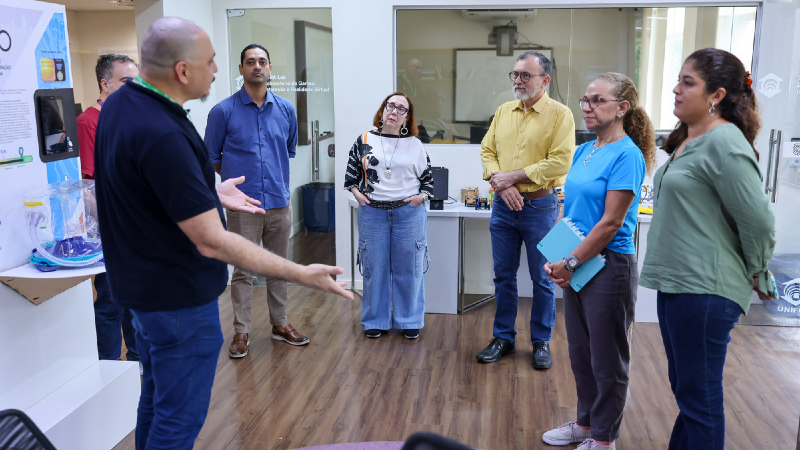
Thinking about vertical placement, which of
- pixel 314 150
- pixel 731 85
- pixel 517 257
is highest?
pixel 731 85

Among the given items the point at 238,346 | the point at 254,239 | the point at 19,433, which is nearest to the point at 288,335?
the point at 238,346

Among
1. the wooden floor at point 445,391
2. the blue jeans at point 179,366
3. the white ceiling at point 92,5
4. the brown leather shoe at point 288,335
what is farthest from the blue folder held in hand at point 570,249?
the white ceiling at point 92,5

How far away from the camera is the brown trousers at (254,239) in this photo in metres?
4.01

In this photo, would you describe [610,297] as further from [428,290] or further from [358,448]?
[428,290]

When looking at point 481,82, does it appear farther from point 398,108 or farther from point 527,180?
point 527,180

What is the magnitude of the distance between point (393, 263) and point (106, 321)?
175 cm

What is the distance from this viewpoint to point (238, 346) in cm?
393

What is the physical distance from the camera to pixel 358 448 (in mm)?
2842

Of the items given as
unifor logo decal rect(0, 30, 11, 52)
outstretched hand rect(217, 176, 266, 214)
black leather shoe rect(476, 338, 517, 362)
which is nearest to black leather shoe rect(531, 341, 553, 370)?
black leather shoe rect(476, 338, 517, 362)

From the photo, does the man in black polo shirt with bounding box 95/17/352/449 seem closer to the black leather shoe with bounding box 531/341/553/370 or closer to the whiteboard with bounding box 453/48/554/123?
the black leather shoe with bounding box 531/341/553/370

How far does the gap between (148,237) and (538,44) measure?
3903 millimetres

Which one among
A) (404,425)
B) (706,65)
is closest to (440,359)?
(404,425)

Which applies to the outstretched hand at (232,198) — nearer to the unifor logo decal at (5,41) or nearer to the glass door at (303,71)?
the unifor logo decal at (5,41)

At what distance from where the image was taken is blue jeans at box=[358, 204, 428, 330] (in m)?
4.13
